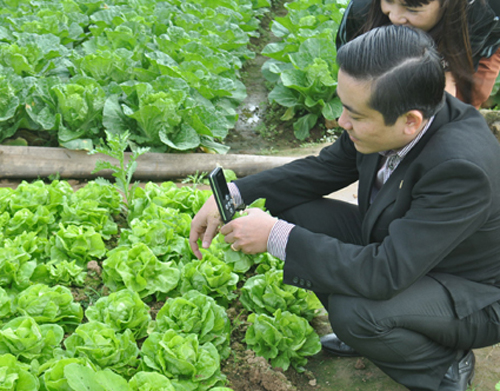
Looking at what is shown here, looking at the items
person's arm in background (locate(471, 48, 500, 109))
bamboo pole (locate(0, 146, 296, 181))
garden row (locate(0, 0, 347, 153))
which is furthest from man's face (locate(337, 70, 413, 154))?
bamboo pole (locate(0, 146, 296, 181))

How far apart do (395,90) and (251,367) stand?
4.26 feet

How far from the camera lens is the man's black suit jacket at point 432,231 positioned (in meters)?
1.92

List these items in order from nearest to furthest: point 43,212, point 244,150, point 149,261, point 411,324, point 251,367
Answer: point 411,324
point 251,367
point 149,261
point 43,212
point 244,150

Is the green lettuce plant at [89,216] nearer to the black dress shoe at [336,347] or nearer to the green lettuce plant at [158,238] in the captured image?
the green lettuce plant at [158,238]

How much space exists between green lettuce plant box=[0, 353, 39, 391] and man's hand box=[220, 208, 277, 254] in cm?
87

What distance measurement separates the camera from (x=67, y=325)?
8.20 feet

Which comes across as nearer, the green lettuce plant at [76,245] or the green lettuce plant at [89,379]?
the green lettuce plant at [89,379]

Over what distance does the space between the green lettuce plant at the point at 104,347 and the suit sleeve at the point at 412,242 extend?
777mm

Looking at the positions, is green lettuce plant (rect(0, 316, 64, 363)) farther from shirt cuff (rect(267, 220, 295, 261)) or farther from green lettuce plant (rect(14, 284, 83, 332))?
shirt cuff (rect(267, 220, 295, 261))

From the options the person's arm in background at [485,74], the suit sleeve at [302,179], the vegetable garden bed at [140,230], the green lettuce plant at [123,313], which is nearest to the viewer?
the vegetable garden bed at [140,230]

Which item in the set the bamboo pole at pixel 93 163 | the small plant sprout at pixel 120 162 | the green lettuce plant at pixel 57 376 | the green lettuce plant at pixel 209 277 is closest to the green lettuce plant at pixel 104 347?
the green lettuce plant at pixel 57 376

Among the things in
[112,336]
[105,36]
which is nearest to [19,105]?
[105,36]

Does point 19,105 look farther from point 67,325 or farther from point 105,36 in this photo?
point 67,325

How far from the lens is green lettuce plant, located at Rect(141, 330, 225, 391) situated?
2.12 m
